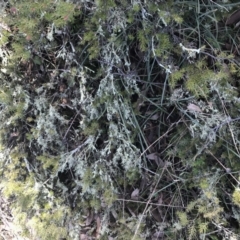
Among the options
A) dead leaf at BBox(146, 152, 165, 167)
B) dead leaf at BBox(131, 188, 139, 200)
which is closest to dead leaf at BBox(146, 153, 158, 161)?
dead leaf at BBox(146, 152, 165, 167)

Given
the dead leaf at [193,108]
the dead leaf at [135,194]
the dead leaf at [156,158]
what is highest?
the dead leaf at [193,108]

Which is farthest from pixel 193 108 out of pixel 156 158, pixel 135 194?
pixel 135 194

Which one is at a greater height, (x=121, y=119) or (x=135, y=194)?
(x=121, y=119)

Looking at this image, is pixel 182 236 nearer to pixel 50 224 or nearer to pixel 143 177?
pixel 143 177

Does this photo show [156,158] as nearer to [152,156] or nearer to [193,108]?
[152,156]

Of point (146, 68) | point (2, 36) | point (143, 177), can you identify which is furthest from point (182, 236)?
point (2, 36)

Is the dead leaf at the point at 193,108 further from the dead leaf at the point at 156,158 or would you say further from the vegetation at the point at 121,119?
the dead leaf at the point at 156,158

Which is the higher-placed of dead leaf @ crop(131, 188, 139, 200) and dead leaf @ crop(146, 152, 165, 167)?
dead leaf @ crop(146, 152, 165, 167)

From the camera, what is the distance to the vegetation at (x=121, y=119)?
4.45 ft

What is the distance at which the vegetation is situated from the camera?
136cm

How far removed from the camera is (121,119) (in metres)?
1.49

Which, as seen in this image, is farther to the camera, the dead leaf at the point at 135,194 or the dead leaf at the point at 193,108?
the dead leaf at the point at 135,194

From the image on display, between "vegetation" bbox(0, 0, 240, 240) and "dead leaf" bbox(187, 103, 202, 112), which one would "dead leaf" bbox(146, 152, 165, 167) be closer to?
"vegetation" bbox(0, 0, 240, 240)

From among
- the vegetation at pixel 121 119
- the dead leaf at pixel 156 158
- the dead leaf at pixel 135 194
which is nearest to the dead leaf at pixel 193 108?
the vegetation at pixel 121 119
